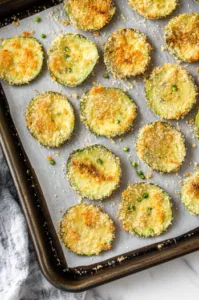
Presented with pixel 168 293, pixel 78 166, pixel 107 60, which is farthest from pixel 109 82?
pixel 168 293

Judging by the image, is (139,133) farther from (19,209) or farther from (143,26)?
(19,209)

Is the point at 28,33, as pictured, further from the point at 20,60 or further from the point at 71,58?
the point at 71,58

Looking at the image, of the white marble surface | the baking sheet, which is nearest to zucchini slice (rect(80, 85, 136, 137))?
the baking sheet

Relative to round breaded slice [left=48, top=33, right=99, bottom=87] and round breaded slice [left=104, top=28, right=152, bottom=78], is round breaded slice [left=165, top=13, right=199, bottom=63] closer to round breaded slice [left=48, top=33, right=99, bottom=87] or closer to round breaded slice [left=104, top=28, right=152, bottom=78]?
round breaded slice [left=104, top=28, right=152, bottom=78]

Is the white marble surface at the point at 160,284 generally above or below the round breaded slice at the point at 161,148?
below

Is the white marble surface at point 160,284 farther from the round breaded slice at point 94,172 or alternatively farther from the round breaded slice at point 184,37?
the round breaded slice at point 184,37

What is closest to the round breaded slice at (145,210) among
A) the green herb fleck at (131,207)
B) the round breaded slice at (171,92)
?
the green herb fleck at (131,207)

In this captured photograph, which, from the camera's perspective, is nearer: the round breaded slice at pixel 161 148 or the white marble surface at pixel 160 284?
the round breaded slice at pixel 161 148

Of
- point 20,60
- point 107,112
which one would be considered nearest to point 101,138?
point 107,112

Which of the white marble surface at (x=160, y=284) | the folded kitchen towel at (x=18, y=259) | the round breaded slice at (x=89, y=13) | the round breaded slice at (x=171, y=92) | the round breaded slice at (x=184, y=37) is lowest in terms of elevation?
the white marble surface at (x=160, y=284)
